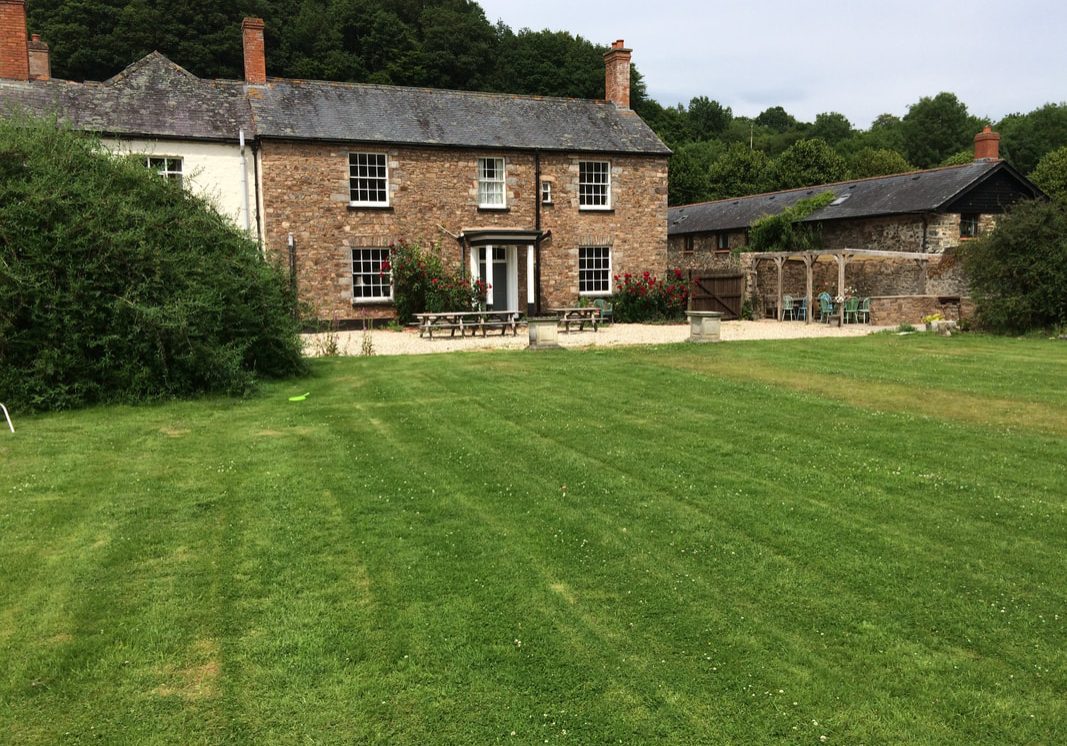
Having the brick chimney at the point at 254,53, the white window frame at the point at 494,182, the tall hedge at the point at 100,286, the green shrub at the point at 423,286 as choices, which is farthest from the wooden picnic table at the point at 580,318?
the brick chimney at the point at 254,53

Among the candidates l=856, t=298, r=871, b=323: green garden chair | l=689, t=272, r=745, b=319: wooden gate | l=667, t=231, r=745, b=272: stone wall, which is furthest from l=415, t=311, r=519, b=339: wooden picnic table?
l=667, t=231, r=745, b=272: stone wall

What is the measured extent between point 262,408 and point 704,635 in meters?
7.76

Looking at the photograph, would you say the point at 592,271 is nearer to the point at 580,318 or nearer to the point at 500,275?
the point at 500,275

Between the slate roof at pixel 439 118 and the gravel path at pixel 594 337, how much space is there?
20.4ft

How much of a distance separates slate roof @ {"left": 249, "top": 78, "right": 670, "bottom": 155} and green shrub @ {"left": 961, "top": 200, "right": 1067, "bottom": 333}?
11010 mm

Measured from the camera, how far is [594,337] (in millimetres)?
20594

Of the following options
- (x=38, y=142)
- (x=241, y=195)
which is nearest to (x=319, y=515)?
(x=38, y=142)

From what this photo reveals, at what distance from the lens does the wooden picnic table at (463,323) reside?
20.5 m

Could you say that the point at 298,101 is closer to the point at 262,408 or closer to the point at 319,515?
the point at 262,408

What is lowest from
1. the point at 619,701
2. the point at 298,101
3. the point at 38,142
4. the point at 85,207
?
the point at 619,701

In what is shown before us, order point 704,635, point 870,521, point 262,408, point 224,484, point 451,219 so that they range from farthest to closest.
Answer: point 451,219, point 262,408, point 224,484, point 870,521, point 704,635

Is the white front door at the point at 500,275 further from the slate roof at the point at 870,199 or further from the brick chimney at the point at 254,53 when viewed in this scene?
the slate roof at the point at 870,199

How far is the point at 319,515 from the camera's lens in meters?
5.94

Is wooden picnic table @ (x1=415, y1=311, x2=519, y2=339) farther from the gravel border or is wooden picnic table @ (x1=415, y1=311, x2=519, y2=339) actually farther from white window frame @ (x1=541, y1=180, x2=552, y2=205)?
white window frame @ (x1=541, y1=180, x2=552, y2=205)
